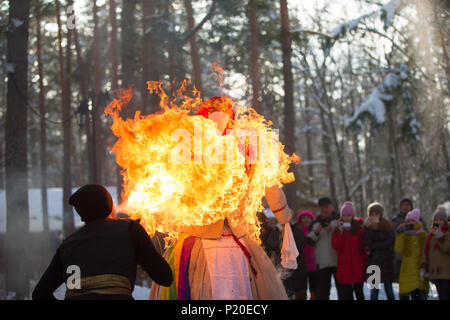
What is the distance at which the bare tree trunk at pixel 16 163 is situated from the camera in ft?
45.1

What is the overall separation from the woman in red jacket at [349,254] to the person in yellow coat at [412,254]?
0.69 metres

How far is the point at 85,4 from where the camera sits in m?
33.3

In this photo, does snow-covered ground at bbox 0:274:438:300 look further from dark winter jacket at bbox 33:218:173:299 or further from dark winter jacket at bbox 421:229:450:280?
dark winter jacket at bbox 33:218:173:299

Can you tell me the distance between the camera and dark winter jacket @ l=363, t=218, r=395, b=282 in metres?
9.93

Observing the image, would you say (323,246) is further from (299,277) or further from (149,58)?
(149,58)

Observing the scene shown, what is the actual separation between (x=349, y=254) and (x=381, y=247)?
0.56m

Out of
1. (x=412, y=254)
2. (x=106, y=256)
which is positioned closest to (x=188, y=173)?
(x=106, y=256)

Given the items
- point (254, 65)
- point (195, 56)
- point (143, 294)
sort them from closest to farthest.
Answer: point (143, 294)
point (254, 65)
point (195, 56)

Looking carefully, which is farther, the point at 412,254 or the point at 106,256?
the point at 412,254

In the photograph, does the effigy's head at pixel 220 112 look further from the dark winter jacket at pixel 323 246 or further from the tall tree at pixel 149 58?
the tall tree at pixel 149 58

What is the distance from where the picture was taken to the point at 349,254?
9.98 meters

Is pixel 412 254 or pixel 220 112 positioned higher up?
pixel 220 112

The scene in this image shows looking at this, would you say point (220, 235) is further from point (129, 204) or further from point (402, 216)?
point (402, 216)

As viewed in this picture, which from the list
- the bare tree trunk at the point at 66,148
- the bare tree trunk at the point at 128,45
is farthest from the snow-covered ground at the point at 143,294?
the bare tree trunk at the point at 66,148
